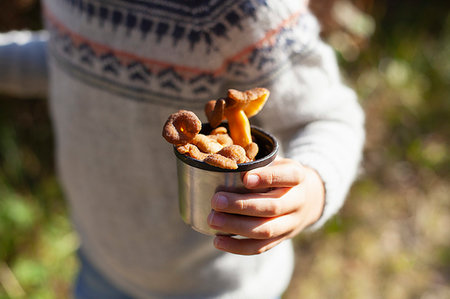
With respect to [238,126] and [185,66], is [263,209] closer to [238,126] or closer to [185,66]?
[238,126]

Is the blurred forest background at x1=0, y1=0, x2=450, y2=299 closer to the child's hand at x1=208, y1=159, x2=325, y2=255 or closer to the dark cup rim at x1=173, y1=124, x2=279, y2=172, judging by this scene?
the child's hand at x1=208, y1=159, x2=325, y2=255

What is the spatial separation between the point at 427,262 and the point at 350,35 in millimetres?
1281

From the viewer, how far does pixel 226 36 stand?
726 millimetres

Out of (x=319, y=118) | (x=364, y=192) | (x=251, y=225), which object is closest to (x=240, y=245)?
(x=251, y=225)

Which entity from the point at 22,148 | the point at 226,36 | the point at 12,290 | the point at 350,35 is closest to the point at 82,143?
the point at 226,36

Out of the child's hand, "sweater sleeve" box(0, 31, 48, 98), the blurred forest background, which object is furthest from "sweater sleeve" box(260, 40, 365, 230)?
the blurred forest background

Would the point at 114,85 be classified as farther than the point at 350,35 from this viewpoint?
No

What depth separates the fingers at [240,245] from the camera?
569 mm

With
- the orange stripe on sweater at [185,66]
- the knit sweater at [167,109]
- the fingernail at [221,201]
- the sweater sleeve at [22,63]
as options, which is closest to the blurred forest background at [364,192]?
the sweater sleeve at [22,63]

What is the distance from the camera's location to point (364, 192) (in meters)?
2.12

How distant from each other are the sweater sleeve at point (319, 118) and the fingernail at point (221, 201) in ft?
0.74

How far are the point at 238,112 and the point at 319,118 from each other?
275 millimetres

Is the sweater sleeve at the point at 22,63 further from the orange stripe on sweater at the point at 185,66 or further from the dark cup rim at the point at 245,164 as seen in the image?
the dark cup rim at the point at 245,164

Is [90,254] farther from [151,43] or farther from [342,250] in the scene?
[342,250]
